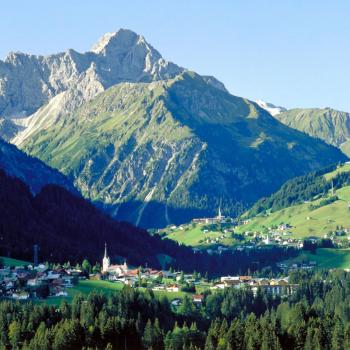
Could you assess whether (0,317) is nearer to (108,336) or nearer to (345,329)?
(108,336)

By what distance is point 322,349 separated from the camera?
185 m

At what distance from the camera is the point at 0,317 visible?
199 m

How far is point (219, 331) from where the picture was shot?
7721 inches

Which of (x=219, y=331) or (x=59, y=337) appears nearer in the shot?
(x=59, y=337)

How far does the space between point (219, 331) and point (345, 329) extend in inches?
966

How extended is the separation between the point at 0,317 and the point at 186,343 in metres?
37.3

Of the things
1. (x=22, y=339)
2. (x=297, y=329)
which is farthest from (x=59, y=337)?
(x=297, y=329)

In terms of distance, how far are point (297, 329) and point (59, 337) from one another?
157 ft

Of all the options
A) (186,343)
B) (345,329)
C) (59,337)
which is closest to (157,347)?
(186,343)

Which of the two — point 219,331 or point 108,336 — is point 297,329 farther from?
point 108,336

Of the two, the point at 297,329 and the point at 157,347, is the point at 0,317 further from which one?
the point at 297,329

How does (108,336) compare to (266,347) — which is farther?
(108,336)

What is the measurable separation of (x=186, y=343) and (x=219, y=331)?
6.88 metres

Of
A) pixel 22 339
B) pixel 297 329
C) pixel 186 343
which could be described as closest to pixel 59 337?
pixel 22 339
